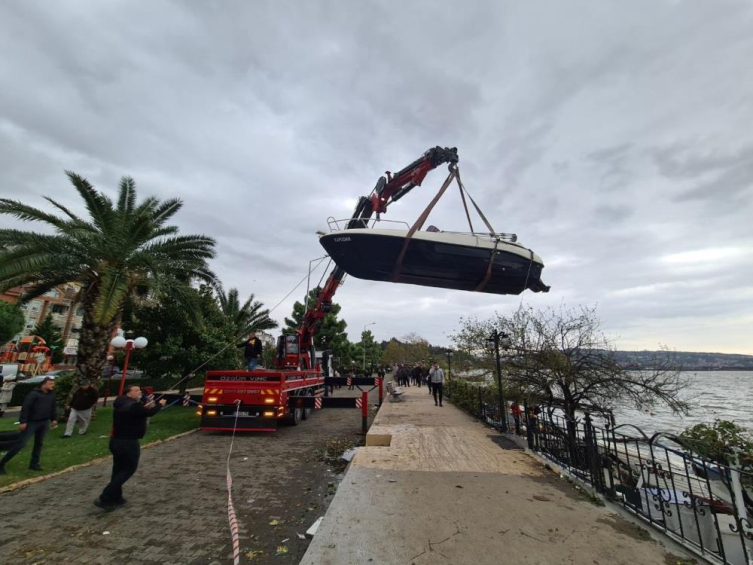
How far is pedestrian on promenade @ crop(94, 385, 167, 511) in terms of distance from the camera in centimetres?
450

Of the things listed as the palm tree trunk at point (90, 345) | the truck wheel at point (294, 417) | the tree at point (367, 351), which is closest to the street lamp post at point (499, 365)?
the truck wheel at point (294, 417)

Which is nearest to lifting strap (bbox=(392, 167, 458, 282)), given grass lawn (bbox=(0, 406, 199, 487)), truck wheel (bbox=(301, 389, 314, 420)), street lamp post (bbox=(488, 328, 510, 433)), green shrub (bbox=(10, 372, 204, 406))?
street lamp post (bbox=(488, 328, 510, 433))

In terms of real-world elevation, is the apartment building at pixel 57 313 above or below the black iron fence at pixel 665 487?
above

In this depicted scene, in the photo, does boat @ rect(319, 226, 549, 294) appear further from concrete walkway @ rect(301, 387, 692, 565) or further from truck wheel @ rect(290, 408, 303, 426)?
truck wheel @ rect(290, 408, 303, 426)

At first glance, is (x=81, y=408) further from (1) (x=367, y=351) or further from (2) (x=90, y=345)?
(1) (x=367, y=351)

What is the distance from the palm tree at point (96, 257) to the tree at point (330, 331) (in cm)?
2483

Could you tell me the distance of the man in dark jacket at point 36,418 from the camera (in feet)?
18.7

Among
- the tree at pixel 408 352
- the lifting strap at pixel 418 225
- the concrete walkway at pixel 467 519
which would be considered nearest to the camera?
the concrete walkway at pixel 467 519

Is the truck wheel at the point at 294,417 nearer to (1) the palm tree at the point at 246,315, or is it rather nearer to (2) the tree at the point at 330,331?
(1) the palm tree at the point at 246,315

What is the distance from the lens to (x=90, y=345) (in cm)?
987

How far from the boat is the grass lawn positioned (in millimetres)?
6295

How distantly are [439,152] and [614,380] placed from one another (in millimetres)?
7675

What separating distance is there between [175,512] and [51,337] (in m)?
46.8

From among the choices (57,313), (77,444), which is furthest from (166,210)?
(57,313)
